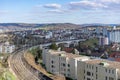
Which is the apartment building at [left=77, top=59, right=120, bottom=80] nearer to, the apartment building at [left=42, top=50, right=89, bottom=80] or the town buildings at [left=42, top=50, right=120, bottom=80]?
the town buildings at [left=42, top=50, right=120, bottom=80]

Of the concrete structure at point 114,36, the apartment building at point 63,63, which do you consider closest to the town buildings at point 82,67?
the apartment building at point 63,63

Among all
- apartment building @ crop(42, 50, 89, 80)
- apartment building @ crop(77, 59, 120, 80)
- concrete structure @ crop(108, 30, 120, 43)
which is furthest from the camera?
concrete structure @ crop(108, 30, 120, 43)

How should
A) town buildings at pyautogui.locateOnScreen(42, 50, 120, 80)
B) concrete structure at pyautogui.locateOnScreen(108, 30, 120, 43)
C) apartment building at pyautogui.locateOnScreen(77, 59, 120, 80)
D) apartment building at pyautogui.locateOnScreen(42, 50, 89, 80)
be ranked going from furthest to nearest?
1. concrete structure at pyautogui.locateOnScreen(108, 30, 120, 43)
2. apartment building at pyautogui.locateOnScreen(42, 50, 89, 80)
3. town buildings at pyautogui.locateOnScreen(42, 50, 120, 80)
4. apartment building at pyautogui.locateOnScreen(77, 59, 120, 80)

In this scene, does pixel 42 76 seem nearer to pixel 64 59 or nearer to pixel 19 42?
pixel 64 59

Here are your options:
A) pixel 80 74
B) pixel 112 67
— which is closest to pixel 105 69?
pixel 112 67

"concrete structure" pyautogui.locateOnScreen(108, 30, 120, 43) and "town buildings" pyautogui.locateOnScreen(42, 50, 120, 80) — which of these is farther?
"concrete structure" pyautogui.locateOnScreen(108, 30, 120, 43)

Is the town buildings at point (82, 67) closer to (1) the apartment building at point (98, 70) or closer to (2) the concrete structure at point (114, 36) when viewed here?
(1) the apartment building at point (98, 70)

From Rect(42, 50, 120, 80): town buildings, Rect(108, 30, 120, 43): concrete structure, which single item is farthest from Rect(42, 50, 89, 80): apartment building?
Rect(108, 30, 120, 43): concrete structure

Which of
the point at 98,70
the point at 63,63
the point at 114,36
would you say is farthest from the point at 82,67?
the point at 114,36
